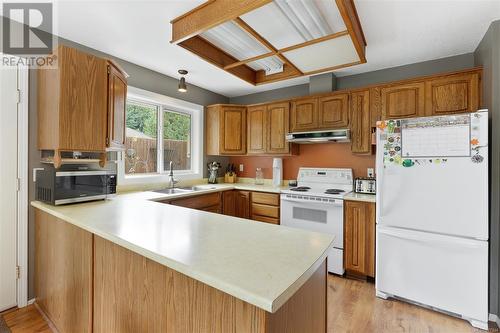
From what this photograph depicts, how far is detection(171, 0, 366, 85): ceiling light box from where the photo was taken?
160 centimetres

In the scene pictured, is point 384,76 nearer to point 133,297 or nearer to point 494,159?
point 494,159

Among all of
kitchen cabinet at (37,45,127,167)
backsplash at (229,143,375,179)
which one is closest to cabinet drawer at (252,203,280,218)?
backsplash at (229,143,375,179)

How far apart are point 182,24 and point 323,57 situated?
4.25 ft

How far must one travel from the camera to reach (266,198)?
10.6ft

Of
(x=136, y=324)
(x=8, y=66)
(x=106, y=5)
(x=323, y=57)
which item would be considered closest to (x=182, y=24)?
(x=106, y=5)

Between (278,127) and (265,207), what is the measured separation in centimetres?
121

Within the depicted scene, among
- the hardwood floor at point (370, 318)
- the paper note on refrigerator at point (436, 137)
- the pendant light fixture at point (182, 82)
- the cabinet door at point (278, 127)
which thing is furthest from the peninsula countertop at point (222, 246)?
the cabinet door at point (278, 127)

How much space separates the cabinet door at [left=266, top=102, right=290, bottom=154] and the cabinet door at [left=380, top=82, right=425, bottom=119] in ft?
4.08

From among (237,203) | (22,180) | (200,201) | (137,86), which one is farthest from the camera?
(237,203)

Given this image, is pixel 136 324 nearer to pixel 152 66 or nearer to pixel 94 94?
pixel 94 94

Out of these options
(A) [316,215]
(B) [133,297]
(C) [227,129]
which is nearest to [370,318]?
(A) [316,215]

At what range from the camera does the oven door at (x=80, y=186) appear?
5.89ft

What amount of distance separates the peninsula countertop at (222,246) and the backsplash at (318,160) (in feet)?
7.45

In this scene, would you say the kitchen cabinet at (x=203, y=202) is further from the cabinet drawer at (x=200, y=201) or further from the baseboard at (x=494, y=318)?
the baseboard at (x=494, y=318)
